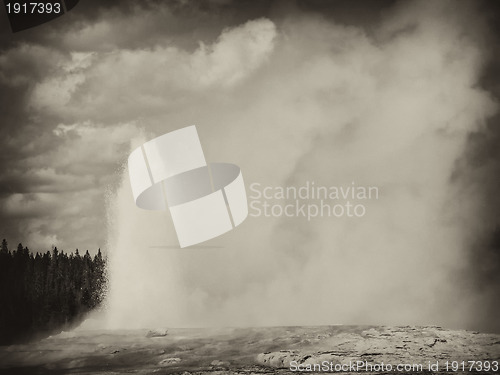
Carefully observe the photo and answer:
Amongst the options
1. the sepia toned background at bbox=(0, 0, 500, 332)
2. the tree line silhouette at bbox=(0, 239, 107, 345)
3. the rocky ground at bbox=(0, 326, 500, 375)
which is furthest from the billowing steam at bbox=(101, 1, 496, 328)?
the tree line silhouette at bbox=(0, 239, 107, 345)

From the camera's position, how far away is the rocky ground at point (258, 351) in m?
6.88

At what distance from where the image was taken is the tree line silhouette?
23.8 ft

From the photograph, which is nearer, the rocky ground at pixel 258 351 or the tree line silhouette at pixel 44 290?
the rocky ground at pixel 258 351

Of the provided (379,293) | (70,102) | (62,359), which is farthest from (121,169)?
(379,293)

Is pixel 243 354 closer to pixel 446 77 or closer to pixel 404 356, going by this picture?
pixel 404 356

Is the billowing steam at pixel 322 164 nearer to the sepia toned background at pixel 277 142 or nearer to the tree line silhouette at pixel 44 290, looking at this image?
the sepia toned background at pixel 277 142

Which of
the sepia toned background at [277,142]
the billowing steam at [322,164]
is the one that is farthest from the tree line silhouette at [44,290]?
the billowing steam at [322,164]

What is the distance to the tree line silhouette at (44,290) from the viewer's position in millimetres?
7246

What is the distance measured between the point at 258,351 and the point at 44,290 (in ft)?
9.40

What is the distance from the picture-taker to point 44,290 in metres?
7.39

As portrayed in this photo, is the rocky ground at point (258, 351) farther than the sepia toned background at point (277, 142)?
No

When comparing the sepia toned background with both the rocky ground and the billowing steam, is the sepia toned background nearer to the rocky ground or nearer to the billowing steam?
the billowing steam

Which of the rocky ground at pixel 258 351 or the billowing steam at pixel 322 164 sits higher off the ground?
the billowing steam at pixel 322 164

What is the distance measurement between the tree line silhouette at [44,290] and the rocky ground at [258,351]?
207mm
